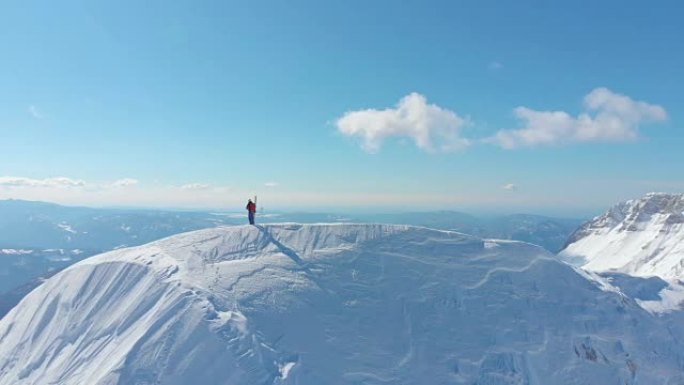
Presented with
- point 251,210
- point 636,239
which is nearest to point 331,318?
point 251,210

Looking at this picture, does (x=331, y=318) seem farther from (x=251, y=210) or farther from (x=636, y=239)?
(x=636, y=239)

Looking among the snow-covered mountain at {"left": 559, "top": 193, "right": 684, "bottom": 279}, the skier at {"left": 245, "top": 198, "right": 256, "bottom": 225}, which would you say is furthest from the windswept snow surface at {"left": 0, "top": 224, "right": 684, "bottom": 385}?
the snow-covered mountain at {"left": 559, "top": 193, "right": 684, "bottom": 279}

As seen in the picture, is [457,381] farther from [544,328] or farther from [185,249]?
[185,249]

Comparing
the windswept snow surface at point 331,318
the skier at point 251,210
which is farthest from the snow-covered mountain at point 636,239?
the skier at point 251,210

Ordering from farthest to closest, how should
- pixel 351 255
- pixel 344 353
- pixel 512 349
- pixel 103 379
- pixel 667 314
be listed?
pixel 667 314
pixel 351 255
pixel 512 349
pixel 344 353
pixel 103 379

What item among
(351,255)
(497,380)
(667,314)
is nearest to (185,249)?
(351,255)

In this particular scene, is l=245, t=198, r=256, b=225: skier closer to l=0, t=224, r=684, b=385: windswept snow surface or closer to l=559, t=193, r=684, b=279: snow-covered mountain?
l=0, t=224, r=684, b=385: windswept snow surface

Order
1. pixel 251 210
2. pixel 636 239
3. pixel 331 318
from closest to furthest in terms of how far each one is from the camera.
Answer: pixel 331 318, pixel 251 210, pixel 636 239

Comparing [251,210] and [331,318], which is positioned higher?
[251,210]
